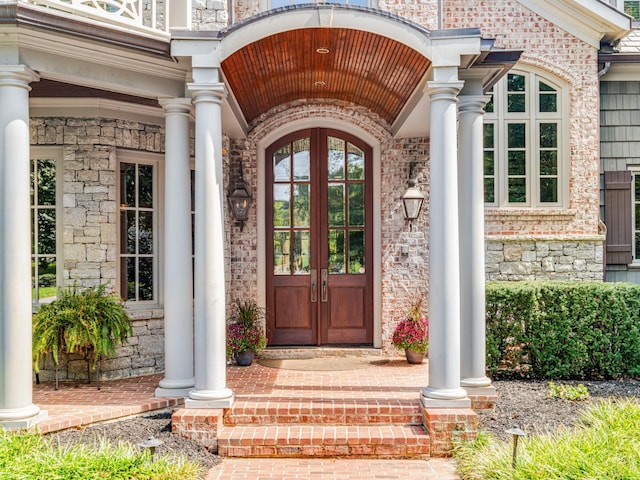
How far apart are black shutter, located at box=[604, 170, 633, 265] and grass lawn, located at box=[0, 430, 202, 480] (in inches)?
272

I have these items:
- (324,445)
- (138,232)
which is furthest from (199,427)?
(138,232)

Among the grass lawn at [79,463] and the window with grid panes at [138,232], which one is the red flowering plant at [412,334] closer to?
the window with grid panes at [138,232]

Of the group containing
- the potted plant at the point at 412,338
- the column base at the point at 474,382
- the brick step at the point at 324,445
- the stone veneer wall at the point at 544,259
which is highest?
the stone veneer wall at the point at 544,259

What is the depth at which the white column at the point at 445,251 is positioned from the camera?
519 centimetres

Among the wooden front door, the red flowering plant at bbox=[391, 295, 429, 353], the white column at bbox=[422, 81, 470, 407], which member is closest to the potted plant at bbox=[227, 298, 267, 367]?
the wooden front door

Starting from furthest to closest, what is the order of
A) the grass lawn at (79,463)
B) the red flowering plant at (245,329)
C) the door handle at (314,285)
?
the door handle at (314,285), the red flowering plant at (245,329), the grass lawn at (79,463)

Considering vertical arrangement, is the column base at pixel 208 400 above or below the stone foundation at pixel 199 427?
above

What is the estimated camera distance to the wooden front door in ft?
26.0

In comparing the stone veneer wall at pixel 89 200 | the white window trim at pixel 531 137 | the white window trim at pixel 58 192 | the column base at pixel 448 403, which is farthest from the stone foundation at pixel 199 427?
the white window trim at pixel 531 137

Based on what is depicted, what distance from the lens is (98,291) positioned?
6.33 m

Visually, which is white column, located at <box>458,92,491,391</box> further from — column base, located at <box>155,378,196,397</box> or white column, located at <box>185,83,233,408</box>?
column base, located at <box>155,378,196,397</box>

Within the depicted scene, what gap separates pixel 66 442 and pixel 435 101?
4.31 m

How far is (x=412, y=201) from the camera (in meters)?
7.55

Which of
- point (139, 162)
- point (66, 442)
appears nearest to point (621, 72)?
point (139, 162)
